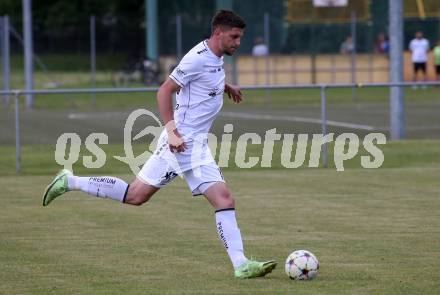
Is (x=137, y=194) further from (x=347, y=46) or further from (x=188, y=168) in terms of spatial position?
(x=347, y=46)

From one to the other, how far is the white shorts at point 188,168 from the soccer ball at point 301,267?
890 millimetres

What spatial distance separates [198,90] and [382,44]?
32.9 metres

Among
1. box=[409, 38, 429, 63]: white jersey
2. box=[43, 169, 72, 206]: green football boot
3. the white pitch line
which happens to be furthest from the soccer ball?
box=[409, 38, 429, 63]: white jersey

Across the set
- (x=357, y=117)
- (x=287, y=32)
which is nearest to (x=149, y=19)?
(x=287, y=32)

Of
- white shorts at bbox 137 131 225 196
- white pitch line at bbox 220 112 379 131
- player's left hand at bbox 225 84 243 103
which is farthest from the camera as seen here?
white pitch line at bbox 220 112 379 131

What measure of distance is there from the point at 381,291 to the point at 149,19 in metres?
39.0

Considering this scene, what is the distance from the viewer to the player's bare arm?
9234 mm

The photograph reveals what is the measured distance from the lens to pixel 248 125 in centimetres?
2239

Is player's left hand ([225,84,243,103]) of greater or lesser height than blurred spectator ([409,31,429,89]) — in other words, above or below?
Answer: above

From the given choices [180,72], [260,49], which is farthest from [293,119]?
[260,49]

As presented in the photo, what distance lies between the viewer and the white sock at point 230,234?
9.25 m

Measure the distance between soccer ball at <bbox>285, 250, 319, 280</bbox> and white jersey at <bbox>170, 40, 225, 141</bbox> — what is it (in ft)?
4.06

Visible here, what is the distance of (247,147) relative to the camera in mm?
20312

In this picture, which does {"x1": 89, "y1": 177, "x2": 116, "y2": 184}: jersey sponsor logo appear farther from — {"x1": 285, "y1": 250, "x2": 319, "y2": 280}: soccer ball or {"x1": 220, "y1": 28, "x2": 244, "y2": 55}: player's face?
{"x1": 285, "y1": 250, "x2": 319, "y2": 280}: soccer ball
